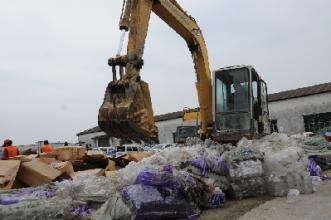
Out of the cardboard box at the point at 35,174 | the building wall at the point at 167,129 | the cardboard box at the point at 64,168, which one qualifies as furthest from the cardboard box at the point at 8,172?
the building wall at the point at 167,129

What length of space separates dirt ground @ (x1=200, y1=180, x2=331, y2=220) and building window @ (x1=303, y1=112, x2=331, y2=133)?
1803 centimetres

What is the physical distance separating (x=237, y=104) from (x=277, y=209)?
4151mm

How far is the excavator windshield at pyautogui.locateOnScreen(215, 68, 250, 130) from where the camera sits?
8961 millimetres

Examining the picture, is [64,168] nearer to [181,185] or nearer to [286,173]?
[181,185]

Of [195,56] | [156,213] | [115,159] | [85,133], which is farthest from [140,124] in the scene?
[85,133]

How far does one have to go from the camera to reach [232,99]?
30.5 ft

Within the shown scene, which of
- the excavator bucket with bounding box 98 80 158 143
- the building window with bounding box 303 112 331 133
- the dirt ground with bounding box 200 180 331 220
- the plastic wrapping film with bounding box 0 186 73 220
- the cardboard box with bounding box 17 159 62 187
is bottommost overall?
the dirt ground with bounding box 200 180 331 220

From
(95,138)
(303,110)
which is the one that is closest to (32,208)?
(303,110)

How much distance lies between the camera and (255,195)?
6.31m

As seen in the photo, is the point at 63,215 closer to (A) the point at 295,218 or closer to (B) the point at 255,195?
(A) the point at 295,218

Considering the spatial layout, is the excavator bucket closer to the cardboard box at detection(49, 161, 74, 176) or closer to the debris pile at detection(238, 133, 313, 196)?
the cardboard box at detection(49, 161, 74, 176)

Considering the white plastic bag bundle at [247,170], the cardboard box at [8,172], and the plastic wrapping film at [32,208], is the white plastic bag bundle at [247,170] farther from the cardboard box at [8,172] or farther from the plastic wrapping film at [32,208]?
the cardboard box at [8,172]

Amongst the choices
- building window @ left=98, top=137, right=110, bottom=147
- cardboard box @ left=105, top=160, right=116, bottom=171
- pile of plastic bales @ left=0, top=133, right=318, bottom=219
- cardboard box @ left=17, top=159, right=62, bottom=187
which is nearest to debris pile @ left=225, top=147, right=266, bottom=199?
pile of plastic bales @ left=0, top=133, right=318, bottom=219

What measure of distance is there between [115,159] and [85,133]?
33437 mm
